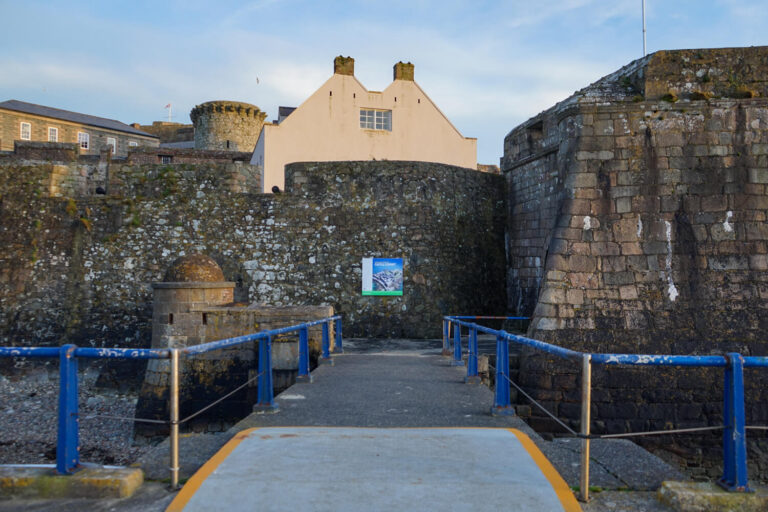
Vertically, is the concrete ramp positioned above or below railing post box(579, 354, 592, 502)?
below

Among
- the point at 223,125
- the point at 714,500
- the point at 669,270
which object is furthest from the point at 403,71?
the point at 714,500

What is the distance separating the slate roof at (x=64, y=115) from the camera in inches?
1368

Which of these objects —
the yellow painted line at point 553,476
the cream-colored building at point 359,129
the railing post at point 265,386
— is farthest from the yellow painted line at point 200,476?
the cream-colored building at point 359,129

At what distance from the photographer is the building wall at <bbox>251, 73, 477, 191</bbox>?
2106cm

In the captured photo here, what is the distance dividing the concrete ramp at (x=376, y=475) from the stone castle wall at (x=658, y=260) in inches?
186

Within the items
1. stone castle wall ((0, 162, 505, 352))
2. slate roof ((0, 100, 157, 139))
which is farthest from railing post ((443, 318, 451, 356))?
slate roof ((0, 100, 157, 139))

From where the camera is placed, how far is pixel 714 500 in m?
2.88

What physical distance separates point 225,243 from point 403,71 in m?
12.5

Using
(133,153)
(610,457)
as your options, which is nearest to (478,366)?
(610,457)

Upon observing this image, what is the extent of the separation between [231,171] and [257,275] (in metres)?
2.72

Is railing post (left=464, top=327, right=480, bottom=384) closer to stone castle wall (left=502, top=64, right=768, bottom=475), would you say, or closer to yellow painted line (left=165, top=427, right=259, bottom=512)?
stone castle wall (left=502, top=64, right=768, bottom=475)

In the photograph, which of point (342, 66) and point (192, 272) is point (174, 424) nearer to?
point (192, 272)

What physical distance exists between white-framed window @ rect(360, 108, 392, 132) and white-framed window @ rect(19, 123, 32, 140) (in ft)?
83.8

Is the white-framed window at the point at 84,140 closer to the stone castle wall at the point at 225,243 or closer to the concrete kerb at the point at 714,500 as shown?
the stone castle wall at the point at 225,243
